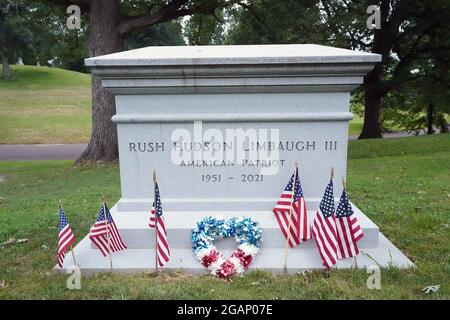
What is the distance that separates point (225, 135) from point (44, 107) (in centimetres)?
3582

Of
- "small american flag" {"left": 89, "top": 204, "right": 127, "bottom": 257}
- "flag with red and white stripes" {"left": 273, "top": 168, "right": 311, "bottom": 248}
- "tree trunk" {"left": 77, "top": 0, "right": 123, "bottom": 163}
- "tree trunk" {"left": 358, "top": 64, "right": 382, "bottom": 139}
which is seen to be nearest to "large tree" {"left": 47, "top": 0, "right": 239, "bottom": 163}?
"tree trunk" {"left": 77, "top": 0, "right": 123, "bottom": 163}

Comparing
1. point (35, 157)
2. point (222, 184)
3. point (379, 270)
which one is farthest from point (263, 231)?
point (35, 157)

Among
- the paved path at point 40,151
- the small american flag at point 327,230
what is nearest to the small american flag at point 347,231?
the small american flag at point 327,230

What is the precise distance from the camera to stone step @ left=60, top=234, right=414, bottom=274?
167 inches

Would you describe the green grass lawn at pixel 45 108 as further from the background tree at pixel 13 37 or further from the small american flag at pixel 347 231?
the small american flag at pixel 347 231

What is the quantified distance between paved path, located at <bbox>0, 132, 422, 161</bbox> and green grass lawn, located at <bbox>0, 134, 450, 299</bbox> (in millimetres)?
7106

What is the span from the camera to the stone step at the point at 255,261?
424 centimetres

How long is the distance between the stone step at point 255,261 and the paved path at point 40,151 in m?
14.0

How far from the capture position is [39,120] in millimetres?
31766

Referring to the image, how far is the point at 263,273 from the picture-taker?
4.12 metres

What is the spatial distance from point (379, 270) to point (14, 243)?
4.12 metres

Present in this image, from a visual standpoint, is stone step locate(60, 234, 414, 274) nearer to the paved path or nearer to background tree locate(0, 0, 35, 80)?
the paved path

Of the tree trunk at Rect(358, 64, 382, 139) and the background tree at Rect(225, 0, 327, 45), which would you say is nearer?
the background tree at Rect(225, 0, 327, 45)

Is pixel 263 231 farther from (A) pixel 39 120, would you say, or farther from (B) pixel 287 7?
(A) pixel 39 120
